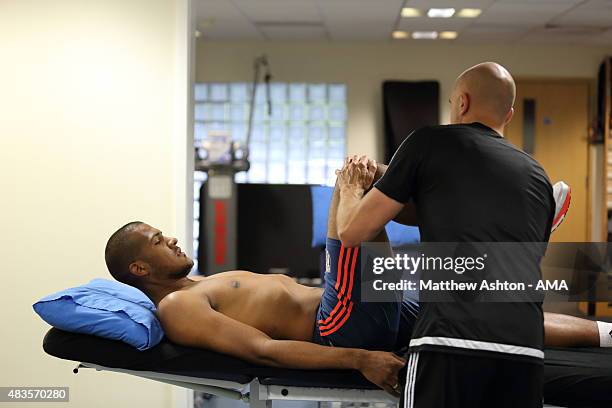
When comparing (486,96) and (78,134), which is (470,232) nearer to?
(486,96)

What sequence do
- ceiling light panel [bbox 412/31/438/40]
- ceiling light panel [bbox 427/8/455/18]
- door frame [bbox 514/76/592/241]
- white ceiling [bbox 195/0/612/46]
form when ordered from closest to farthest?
1. white ceiling [bbox 195/0/612/46]
2. ceiling light panel [bbox 427/8/455/18]
3. ceiling light panel [bbox 412/31/438/40]
4. door frame [bbox 514/76/592/241]

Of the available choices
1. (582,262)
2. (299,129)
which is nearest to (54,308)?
(582,262)

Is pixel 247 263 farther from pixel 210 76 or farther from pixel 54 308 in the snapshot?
pixel 54 308

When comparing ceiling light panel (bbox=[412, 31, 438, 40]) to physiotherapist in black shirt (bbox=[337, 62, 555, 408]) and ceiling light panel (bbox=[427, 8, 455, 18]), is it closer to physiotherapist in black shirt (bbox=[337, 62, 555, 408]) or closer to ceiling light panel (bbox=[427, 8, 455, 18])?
ceiling light panel (bbox=[427, 8, 455, 18])

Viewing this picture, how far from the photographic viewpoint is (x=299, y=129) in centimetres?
777

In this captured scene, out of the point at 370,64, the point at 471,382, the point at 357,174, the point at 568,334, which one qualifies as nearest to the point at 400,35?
the point at 370,64

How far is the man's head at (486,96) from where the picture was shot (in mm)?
1749

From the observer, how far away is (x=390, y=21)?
263 inches

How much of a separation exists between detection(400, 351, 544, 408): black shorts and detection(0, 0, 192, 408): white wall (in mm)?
1740

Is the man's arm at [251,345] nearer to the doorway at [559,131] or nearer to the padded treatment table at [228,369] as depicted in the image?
the padded treatment table at [228,369]

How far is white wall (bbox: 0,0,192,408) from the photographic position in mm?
3195

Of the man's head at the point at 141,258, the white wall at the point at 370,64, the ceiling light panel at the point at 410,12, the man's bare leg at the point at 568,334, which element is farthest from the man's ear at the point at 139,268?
the white wall at the point at 370,64

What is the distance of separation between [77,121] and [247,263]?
11.8 ft

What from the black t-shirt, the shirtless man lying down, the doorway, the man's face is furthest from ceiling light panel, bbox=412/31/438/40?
the black t-shirt
